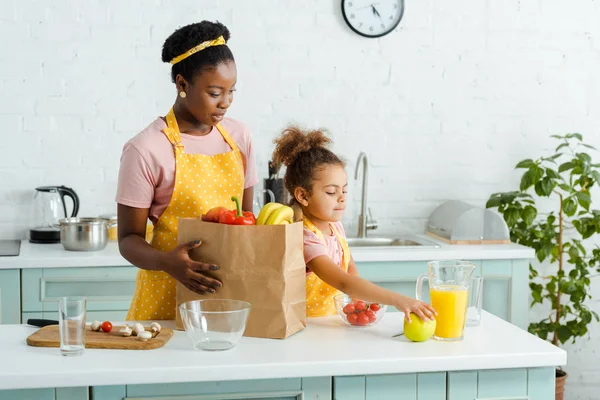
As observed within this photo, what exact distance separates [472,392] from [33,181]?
235 centimetres

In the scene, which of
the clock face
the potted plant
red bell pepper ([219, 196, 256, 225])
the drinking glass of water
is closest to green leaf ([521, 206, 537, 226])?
the potted plant

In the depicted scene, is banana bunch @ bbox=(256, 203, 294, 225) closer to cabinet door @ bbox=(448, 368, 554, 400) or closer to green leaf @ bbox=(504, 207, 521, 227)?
cabinet door @ bbox=(448, 368, 554, 400)

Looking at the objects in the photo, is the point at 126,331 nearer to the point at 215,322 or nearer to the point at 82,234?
the point at 215,322

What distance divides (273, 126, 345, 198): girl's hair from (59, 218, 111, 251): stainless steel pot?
1198mm

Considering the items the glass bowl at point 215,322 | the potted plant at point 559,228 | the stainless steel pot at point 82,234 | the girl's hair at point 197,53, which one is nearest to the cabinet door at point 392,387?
the glass bowl at point 215,322

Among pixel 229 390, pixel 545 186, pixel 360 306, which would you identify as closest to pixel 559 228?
pixel 545 186

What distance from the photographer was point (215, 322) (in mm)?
1623

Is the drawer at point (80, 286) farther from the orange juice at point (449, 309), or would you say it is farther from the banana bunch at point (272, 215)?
the orange juice at point (449, 309)

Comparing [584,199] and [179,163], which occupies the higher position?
[179,163]

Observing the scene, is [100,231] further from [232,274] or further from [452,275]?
[452,275]

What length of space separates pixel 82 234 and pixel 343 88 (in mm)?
1308

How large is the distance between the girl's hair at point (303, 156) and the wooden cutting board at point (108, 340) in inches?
20.7

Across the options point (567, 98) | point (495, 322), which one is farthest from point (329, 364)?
point (567, 98)

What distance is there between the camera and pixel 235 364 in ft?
5.10
